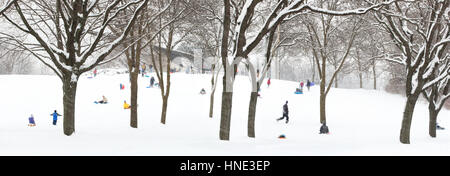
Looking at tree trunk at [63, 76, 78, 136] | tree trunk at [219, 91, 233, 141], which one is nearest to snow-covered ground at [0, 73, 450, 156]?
tree trunk at [63, 76, 78, 136]

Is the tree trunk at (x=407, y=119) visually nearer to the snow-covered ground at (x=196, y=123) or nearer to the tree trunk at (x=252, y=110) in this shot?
the snow-covered ground at (x=196, y=123)

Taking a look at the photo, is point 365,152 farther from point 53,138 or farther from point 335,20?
point 335,20

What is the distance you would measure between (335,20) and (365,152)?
12.6 metres

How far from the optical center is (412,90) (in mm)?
10766

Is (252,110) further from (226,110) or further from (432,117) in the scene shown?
(432,117)

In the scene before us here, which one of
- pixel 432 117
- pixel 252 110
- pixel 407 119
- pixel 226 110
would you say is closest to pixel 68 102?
pixel 226 110

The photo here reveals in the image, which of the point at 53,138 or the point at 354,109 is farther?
the point at 354,109

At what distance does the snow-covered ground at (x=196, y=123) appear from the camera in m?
8.23

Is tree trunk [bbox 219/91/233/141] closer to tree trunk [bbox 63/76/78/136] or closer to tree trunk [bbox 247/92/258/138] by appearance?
tree trunk [bbox 247/92/258/138]

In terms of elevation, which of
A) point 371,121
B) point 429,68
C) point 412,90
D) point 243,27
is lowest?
point 371,121

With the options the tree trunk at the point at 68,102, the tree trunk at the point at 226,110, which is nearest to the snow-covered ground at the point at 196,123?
the tree trunk at the point at 68,102

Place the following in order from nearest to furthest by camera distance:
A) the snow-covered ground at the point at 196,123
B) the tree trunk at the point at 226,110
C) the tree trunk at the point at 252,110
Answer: the snow-covered ground at the point at 196,123 < the tree trunk at the point at 226,110 < the tree trunk at the point at 252,110
